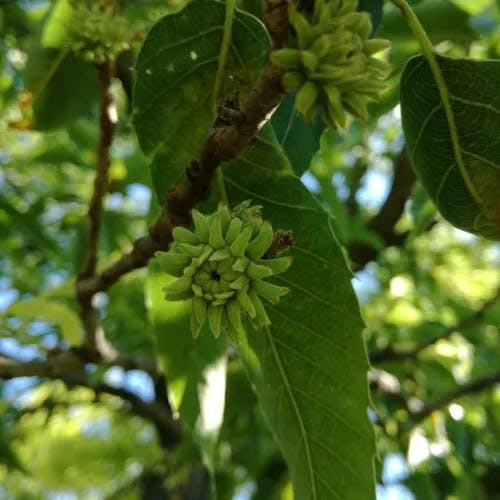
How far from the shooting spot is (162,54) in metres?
0.97

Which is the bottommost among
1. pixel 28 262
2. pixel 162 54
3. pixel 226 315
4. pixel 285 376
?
pixel 28 262

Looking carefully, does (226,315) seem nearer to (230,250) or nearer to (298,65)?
(230,250)

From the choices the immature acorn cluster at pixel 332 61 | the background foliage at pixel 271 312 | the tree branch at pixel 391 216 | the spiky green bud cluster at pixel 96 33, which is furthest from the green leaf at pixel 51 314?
the tree branch at pixel 391 216

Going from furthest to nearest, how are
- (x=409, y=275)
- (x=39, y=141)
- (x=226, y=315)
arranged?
(x=39, y=141) → (x=409, y=275) → (x=226, y=315)

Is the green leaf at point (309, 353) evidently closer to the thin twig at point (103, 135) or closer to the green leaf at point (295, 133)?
the green leaf at point (295, 133)

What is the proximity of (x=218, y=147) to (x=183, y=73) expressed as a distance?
22 centimetres

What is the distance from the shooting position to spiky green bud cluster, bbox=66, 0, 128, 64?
4.09 feet

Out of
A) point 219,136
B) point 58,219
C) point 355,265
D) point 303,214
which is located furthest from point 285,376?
point 58,219

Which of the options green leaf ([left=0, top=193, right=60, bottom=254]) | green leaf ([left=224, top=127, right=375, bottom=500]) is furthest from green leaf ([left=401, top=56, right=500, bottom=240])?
green leaf ([left=0, top=193, right=60, bottom=254])

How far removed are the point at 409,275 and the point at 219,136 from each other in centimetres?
218

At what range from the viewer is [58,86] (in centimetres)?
159

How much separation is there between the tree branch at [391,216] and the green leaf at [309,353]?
1.62 m

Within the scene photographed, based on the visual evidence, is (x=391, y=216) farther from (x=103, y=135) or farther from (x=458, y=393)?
(x=103, y=135)

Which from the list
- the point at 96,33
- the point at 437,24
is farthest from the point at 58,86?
the point at 437,24
